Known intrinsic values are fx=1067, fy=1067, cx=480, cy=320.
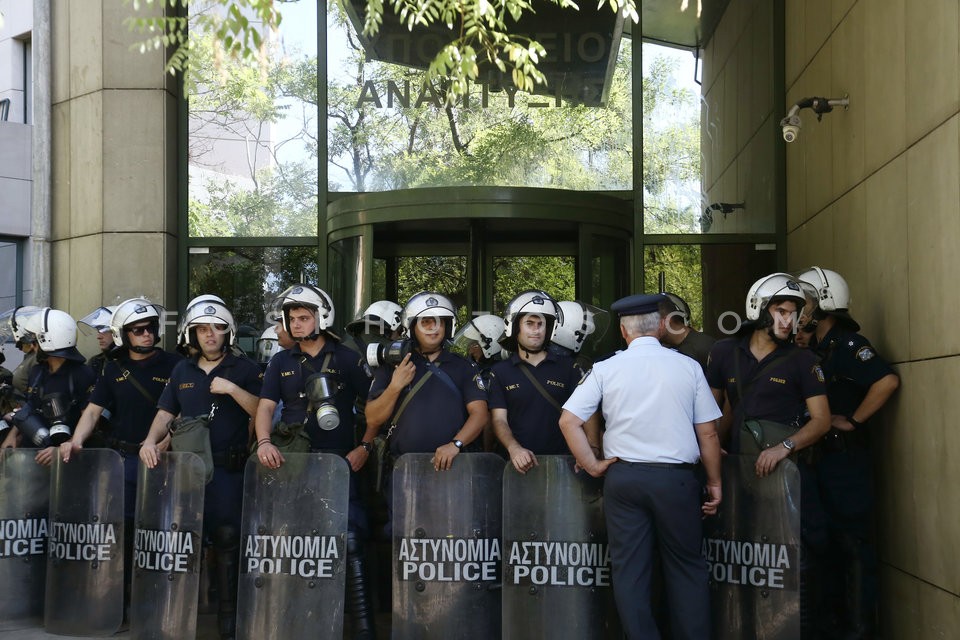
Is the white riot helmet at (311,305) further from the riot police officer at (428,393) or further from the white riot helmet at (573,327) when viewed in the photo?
the white riot helmet at (573,327)

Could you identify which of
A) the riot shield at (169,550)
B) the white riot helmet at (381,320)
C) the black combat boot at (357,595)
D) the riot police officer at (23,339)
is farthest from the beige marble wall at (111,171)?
the black combat boot at (357,595)

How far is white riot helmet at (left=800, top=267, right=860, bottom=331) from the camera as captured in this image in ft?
20.2

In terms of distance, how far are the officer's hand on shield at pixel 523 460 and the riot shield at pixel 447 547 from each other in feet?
0.61

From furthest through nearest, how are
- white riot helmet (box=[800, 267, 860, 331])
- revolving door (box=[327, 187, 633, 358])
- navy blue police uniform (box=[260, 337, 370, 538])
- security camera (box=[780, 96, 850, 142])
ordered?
revolving door (box=[327, 187, 633, 358]) → security camera (box=[780, 96, 850, 142]) → white riot helmet (box=[800, 267, 860, 331]) → navy blue police uniform (box=[260, 337, 370, 538])

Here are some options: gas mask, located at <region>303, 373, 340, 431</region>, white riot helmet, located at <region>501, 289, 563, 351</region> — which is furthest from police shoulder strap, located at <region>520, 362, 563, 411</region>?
gas mask, located at <region>303, 373, 340, 431</region>

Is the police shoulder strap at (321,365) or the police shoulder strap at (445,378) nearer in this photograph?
the police shoulder strap at (445,378)

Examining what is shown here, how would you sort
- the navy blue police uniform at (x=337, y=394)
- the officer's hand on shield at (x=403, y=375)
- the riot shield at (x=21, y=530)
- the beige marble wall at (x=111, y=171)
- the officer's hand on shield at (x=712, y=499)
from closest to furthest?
1. the officer's hand on shield at (x=712, y=499)
2. the officer's hand on shield at (x=403, y=375)
3. the navy blue police uniform at (x=337, y=394)
4. the riot shield at (x=21, y=530)
5. the beige marble wall at (x=111, y=171)

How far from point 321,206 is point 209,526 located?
12.3 feet

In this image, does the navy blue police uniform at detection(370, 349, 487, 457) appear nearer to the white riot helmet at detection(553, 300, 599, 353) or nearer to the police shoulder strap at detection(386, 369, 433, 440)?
the police shoulder strap at detection(386, 369, 433, 440)

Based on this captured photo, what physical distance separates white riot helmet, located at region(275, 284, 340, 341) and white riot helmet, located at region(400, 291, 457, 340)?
506 millimetres

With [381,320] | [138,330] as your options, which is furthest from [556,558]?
[138,330]

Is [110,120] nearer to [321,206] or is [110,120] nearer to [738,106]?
[321,206]

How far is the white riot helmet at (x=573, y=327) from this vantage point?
667cm

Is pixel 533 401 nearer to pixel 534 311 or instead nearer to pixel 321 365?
pixel 534 311
